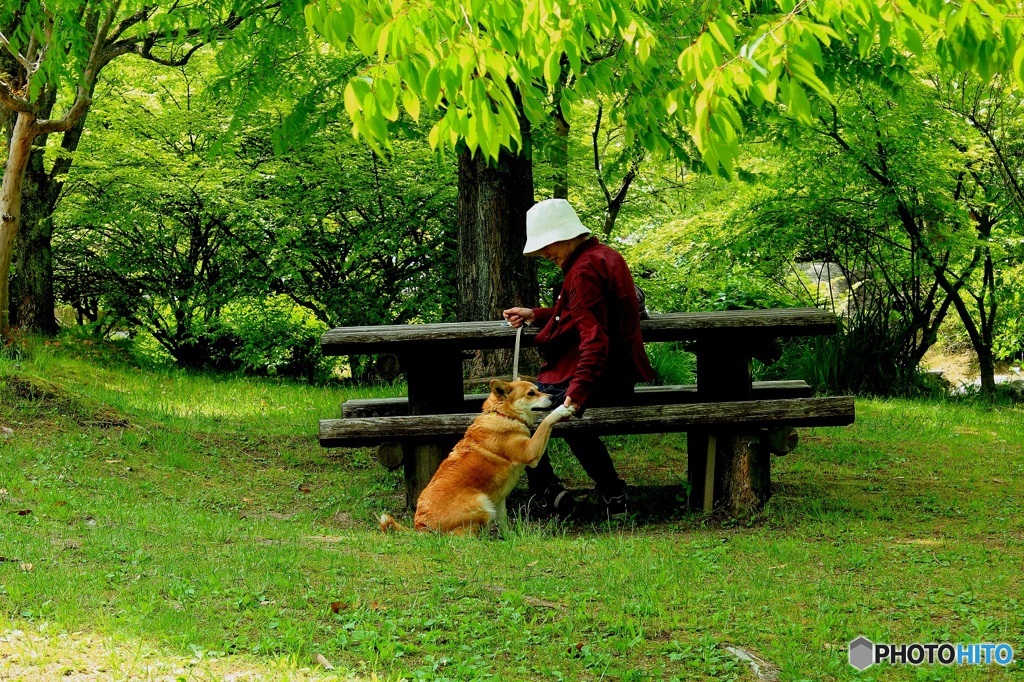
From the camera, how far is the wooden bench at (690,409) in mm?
5988

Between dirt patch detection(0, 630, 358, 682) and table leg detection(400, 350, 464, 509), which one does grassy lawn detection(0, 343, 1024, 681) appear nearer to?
dirt patch detection(0, 630, 358, 682)

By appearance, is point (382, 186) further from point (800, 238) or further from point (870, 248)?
point (870, 248)

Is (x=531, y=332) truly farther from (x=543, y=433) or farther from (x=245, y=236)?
(x=245, y=236)

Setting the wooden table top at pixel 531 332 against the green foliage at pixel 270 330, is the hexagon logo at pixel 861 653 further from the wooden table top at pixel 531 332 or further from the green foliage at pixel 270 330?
the green foliage at pixel 270 330

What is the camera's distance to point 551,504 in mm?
Result: 6324

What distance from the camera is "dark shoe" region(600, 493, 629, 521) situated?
6.21 m

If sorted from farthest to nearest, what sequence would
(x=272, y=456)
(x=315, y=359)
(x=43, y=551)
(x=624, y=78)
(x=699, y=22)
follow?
1. (x=315, y=359)
2. (x=272, y=456)
3. (x=624, y=78)
4. (x=699, y=22)
5. (x=43, y=551)

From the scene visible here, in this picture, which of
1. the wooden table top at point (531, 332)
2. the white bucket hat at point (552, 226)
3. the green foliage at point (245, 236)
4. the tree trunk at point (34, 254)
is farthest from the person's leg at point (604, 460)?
the tree trunk at point (34, 254)

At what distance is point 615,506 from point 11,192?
266 inches

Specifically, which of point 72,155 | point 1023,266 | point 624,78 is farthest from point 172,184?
point 1023,266

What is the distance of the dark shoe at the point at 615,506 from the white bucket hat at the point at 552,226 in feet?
5.24

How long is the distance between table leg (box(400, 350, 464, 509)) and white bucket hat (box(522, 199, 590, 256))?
1002mm

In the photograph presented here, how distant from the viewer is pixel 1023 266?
40.2 ft

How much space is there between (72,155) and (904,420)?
29.9 feet
